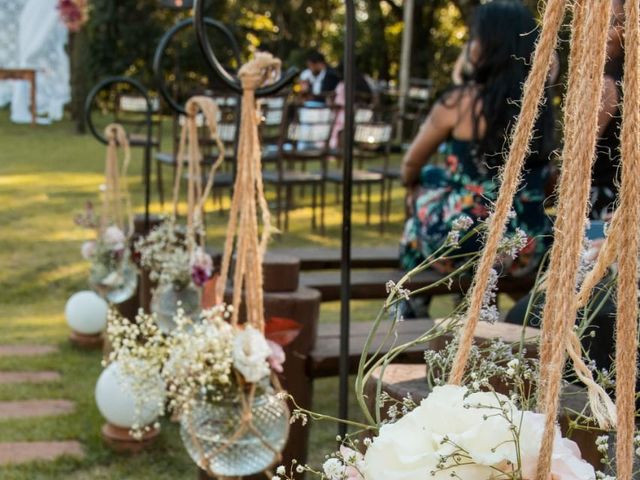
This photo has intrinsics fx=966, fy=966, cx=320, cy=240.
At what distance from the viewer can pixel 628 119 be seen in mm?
800

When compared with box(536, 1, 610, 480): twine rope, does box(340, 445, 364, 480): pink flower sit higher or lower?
lower

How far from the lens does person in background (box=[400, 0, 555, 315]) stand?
10.6 feet

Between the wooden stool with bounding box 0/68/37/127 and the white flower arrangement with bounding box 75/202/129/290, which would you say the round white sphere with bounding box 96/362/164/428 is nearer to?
the white flower arrangement with bounding box 75/202/129/290

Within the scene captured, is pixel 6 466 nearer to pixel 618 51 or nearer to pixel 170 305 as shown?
pixel 170 305

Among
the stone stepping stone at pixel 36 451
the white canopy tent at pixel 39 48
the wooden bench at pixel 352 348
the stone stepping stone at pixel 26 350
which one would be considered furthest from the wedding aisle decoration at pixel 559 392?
the white canopy tent at pixel 39 48

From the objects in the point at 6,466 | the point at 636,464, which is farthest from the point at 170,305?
the point at 636,464

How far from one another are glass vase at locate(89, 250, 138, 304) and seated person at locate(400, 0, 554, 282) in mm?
1078

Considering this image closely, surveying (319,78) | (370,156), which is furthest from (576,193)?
(319,78)

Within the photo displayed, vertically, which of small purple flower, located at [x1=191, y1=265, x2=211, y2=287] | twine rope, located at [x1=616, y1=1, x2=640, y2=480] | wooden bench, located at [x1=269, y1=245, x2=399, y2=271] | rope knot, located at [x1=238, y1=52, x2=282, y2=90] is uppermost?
rope knot, located at [x1=238, y1=52, x2=282, y2=90]

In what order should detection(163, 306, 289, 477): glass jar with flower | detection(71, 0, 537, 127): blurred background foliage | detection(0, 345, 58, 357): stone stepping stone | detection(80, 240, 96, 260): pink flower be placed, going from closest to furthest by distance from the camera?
1. detection(163, 306, 289, 477): glass jar with flower
2. detection(80, 240, 96, 260): pink flower
3. detection(0, 345, 58, 357): stone stepping stone
4. detection(71, 0, 537, 127): blurred background foliage

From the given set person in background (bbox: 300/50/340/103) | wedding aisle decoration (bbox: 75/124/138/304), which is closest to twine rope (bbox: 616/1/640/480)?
wedding aisle decoration (bbox: 75/124/138/304)

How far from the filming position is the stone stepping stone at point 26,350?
408 cm

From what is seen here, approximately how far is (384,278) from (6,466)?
4.64 ft

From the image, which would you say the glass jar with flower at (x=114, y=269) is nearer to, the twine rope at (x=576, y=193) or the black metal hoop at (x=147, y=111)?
the black metal hoop at (x=147, y=111)
